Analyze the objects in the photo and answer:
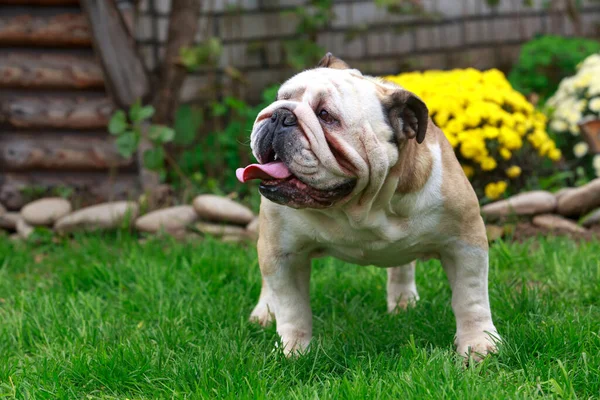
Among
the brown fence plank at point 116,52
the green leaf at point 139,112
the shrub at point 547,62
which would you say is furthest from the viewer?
the shrub at point 547,62

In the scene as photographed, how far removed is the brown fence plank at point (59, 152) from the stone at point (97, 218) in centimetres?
71

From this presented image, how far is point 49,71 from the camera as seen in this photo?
610 cm

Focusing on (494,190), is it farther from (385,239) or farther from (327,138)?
(327,138)

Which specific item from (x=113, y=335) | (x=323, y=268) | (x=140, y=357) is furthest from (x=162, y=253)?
(x=140, y=357)

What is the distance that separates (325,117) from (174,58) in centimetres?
382

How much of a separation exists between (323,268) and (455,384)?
1.85 metres

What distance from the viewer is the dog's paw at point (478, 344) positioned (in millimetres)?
2820

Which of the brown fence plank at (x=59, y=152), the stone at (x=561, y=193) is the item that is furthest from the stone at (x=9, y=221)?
the stone at (x=561, y=193)

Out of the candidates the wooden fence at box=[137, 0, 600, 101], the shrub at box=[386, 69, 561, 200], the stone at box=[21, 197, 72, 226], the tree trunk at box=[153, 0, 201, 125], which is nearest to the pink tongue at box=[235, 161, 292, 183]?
the shrub at box=[386, 69, 561, 200]

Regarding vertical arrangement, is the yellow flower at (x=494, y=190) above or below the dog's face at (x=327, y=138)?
below

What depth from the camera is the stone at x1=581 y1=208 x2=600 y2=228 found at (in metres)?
5.10

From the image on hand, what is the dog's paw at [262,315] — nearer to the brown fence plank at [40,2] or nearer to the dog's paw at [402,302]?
the dog's paw at [402,302]

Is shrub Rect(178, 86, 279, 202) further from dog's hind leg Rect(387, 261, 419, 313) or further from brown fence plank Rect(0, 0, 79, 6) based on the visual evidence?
dog's hind leg Rect(387, 261, 419, 313)

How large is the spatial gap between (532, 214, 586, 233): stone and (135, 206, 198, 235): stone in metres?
2.31
